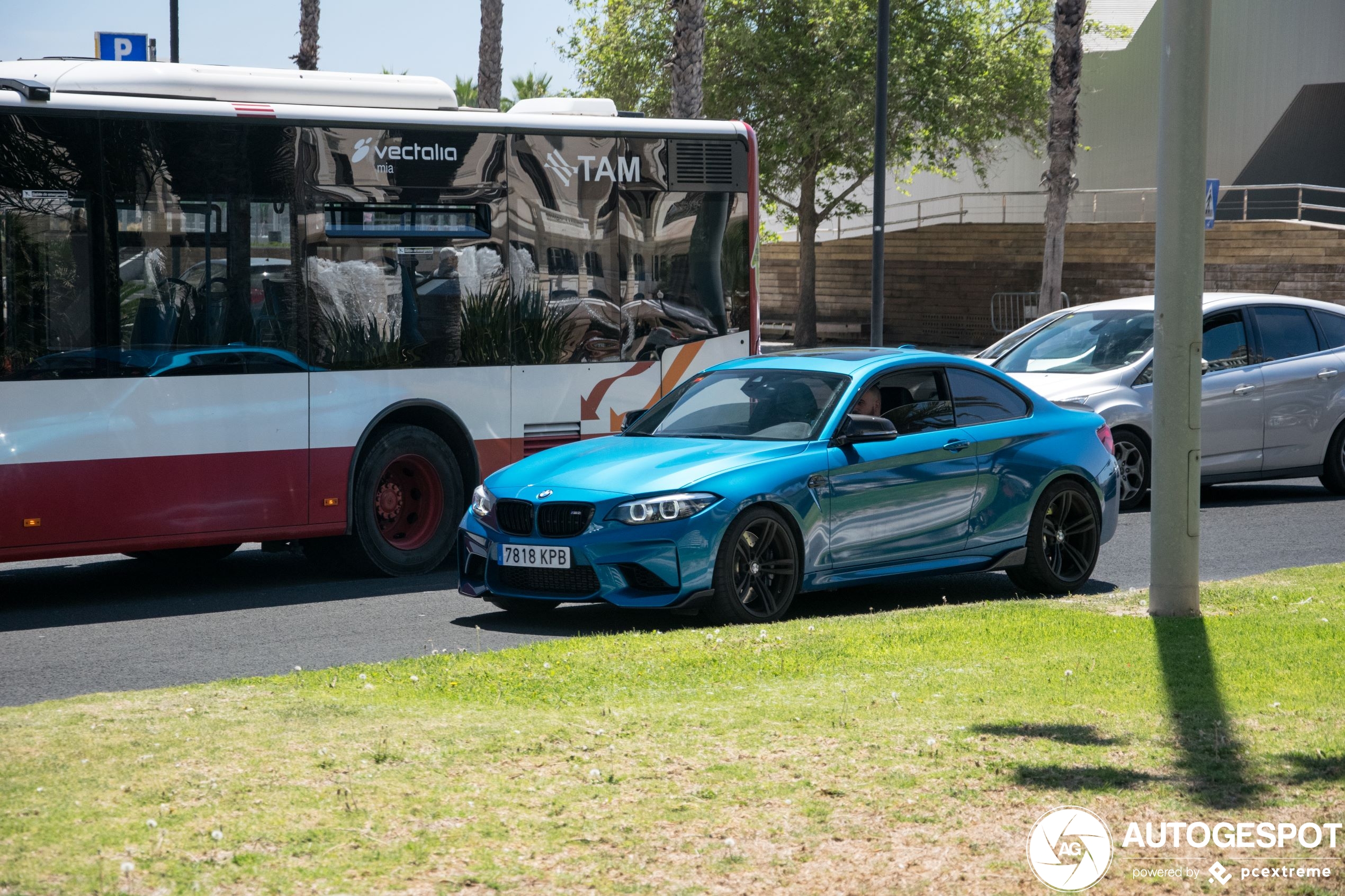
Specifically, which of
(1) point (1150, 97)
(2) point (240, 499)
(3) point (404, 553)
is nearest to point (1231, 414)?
(3) point (404, 553)

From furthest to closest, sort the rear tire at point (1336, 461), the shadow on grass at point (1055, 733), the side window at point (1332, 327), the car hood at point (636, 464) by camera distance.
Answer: the side window at point (1332, 327) < the rear tire at point (1336, 461) < the car hood at point (636, 464) < the shadow on grass at point (1055, 733)

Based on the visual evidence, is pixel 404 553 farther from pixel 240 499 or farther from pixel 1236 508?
pixel 1236 508

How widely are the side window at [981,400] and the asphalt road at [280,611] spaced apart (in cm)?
110

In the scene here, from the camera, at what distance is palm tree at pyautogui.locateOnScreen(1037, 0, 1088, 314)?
2564 centimetres

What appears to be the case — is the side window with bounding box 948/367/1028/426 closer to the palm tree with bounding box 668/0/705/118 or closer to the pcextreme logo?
the pcextreme logo

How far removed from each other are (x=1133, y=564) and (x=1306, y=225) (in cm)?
2410

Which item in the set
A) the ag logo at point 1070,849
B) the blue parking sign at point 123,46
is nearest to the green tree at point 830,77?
the blue parking sign at point 123,46

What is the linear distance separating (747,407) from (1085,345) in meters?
5.93

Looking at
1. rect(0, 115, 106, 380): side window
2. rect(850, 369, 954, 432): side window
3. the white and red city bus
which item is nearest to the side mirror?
rect(850, 369, 954, 432): side window

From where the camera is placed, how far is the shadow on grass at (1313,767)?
514 cm

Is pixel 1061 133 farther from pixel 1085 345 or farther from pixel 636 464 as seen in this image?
pixel 636 464

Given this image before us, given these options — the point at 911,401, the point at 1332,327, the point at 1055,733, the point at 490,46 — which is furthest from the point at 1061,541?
the point at 490,46

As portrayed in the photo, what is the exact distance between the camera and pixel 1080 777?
519 centimetres

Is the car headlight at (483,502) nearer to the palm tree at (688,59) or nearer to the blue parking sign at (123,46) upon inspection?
the blue parking sign at (123,46)
